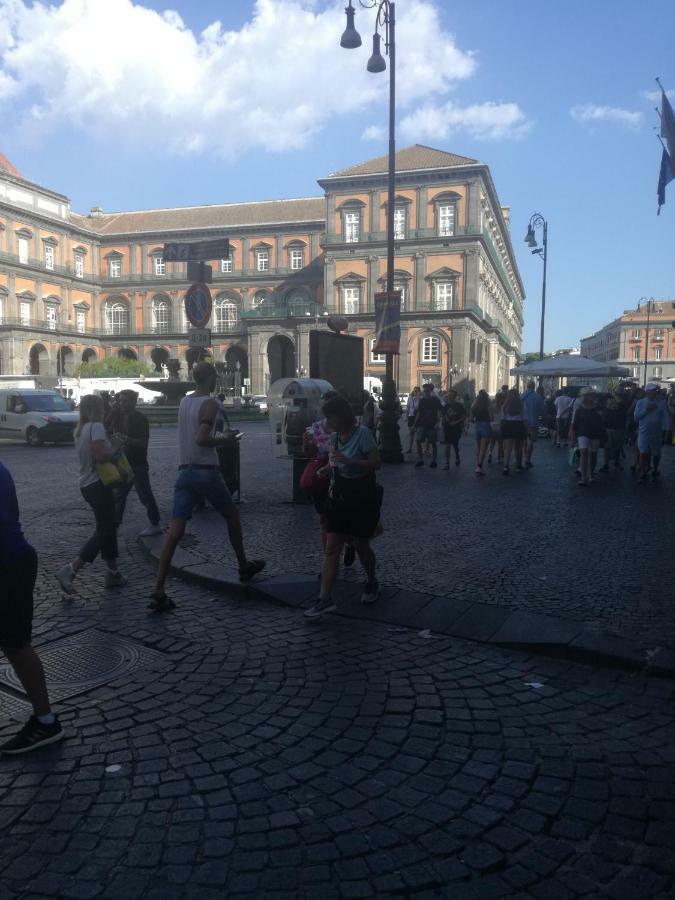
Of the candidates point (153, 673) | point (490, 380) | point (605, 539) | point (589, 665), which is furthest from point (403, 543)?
point (490, 380)

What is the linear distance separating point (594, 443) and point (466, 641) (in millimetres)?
8466

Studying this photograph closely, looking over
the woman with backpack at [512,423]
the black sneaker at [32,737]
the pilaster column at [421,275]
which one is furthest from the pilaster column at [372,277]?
the black sneaker at [32,737]

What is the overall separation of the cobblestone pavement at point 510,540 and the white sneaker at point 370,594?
1.39ft

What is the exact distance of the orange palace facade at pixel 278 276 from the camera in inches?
2279

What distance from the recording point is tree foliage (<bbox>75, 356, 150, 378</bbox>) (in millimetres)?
66188

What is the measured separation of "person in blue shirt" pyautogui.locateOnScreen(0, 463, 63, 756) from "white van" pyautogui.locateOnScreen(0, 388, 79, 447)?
67.7ft

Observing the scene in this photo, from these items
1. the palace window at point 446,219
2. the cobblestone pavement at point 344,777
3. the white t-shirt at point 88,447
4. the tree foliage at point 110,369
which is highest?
the palace window at point 446,219

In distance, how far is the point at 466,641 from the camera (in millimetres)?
4840

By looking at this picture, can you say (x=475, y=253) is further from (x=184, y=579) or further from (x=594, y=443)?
(x=184, y=579)

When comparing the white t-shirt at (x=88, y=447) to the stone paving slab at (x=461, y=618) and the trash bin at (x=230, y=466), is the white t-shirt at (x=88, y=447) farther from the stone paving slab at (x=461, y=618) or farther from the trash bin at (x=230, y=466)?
the trash bin at (x=230, y=466)

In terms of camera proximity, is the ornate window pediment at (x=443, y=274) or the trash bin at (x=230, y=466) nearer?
the trash bin at (x=230, y=466)

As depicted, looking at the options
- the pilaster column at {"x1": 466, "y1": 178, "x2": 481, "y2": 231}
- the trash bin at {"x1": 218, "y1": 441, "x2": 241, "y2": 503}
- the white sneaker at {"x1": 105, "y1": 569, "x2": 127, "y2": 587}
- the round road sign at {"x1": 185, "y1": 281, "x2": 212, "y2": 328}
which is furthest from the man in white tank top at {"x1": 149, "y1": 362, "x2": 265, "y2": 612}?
the pilaster column at {"x1": 466, "y1": 178, "x2": 481, "y2": 231}

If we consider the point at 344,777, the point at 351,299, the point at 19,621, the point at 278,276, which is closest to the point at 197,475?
the point at 19,621

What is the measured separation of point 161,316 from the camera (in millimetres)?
76688
